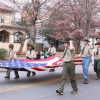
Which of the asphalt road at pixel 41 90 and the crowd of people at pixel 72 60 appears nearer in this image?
the asphalt road at pixel 41 90

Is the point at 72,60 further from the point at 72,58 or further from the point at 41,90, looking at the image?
the point at 41,90

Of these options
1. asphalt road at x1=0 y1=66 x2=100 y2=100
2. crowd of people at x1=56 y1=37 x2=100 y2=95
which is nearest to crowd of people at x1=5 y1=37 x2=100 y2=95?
crowd of people at x1=56 y1=37 x2=100 y2=95

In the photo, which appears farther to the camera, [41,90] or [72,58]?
[41,90]

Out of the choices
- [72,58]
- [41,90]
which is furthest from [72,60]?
[41,90]

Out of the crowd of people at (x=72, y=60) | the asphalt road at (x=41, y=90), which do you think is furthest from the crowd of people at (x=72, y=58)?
the asphalt road at (x=41, y=90)

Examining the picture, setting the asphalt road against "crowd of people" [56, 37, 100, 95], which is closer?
the asphalt road

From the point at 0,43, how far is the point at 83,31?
1107 cm

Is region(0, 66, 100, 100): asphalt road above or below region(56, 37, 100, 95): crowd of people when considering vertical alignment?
below

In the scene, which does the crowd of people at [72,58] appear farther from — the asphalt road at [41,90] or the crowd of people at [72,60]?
the asphalt road at [41,90]

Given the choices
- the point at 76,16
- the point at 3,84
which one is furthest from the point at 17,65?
the point at 76,16

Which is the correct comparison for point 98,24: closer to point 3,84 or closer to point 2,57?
point 2,57

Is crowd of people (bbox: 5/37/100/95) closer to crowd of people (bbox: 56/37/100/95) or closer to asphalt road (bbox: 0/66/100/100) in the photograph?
crowd of people (bbox: 56/37/100/95)

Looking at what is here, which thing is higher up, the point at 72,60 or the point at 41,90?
the point at 72,60

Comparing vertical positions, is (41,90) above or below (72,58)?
below
